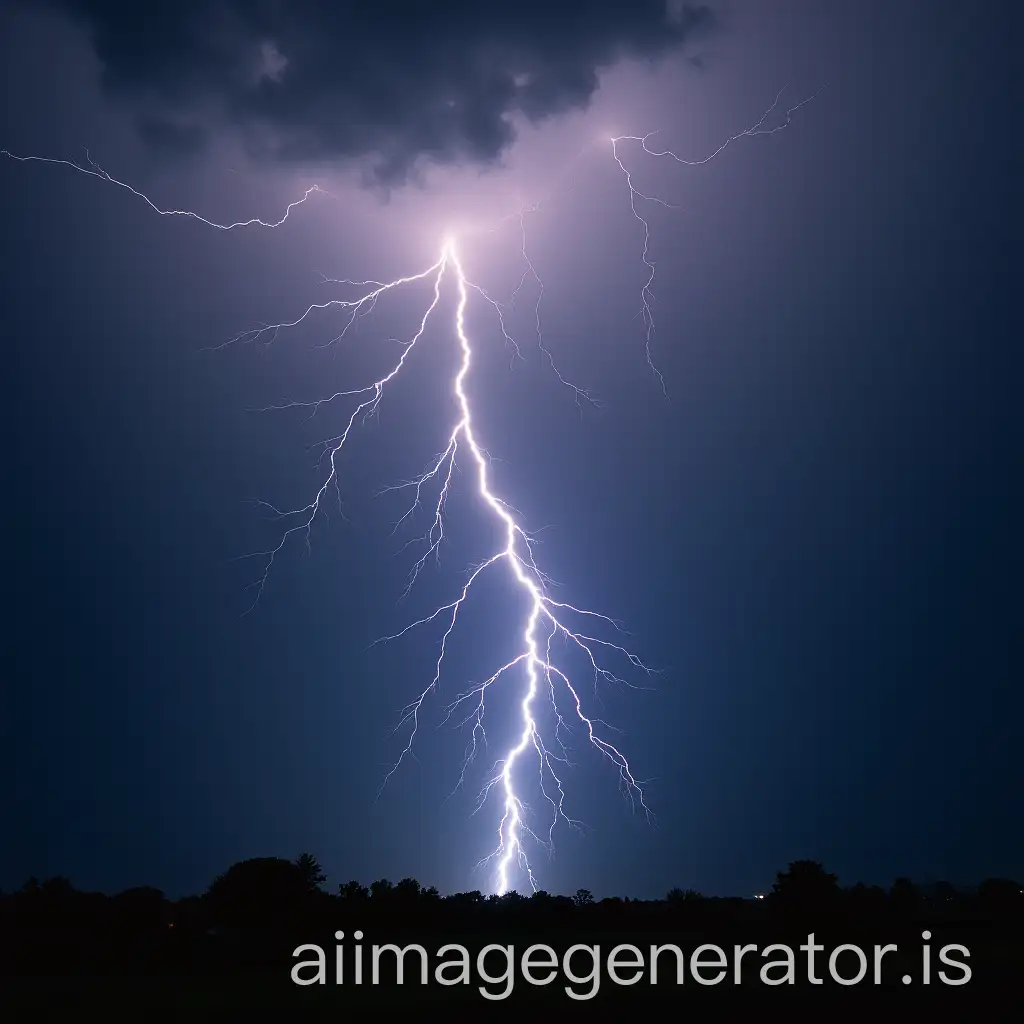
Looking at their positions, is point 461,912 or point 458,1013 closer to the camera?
point 458,1013

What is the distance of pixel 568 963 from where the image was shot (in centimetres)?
1334

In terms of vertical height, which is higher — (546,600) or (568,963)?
(546,600)

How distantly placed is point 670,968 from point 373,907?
28.7 ft

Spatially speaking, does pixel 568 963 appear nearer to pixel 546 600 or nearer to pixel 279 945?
pixel 279 945

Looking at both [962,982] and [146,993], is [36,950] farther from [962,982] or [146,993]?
[962,982]

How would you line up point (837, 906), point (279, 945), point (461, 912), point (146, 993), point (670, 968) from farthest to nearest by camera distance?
1. point (461, 912)
2. point (837, 906)
3. point (279, 945)
4. point (670, 968)
5. point (146, 993)

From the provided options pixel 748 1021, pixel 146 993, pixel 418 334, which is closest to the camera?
pixel 748 1021

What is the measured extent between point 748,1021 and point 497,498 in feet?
34.7

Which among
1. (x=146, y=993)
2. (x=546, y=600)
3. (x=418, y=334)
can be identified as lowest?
(x=146, y=993)

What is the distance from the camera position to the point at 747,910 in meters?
23.4

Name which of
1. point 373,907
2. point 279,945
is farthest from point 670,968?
point 373,907

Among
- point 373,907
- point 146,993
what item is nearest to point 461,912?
point 373,907

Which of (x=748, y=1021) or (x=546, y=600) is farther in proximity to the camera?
(x=546, y=600)

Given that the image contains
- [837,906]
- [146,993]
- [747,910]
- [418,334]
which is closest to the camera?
[146,993]
